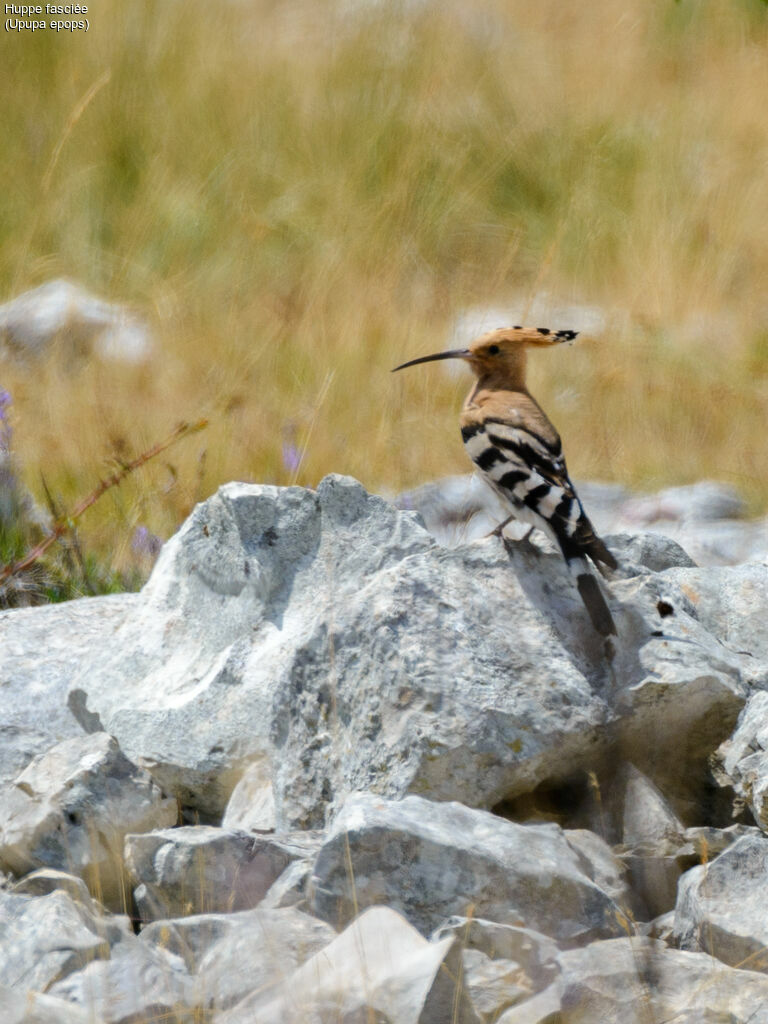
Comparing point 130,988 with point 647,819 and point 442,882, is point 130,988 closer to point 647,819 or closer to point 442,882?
point 442,882

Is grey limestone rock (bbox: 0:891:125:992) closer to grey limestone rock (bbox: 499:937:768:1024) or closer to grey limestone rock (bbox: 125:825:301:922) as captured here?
grey limestone rock (bbox: 125:825:301:922)

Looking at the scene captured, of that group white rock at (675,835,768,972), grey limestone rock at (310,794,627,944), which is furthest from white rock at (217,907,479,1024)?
white rock at (675,835,768,972)

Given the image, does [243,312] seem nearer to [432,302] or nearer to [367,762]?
[432,302]

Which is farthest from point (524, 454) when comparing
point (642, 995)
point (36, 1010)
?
point (36, 1010)

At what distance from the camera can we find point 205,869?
86.0 inches

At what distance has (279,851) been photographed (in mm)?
2234

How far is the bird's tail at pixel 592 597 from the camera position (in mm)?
2633

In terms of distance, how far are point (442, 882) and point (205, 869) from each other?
393 mm

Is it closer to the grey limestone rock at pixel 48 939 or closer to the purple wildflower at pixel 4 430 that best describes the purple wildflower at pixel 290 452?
the purple wildflower at pixel 4 430

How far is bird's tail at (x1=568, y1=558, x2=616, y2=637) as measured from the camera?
2633mm

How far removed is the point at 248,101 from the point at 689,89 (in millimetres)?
3043

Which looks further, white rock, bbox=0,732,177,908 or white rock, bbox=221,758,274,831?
white rock, bbox=221,758,274,831

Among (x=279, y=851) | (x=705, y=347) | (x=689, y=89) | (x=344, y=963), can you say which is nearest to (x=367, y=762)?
(x=279, y=851)

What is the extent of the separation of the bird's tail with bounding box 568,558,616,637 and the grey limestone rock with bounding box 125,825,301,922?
0.76 meters
